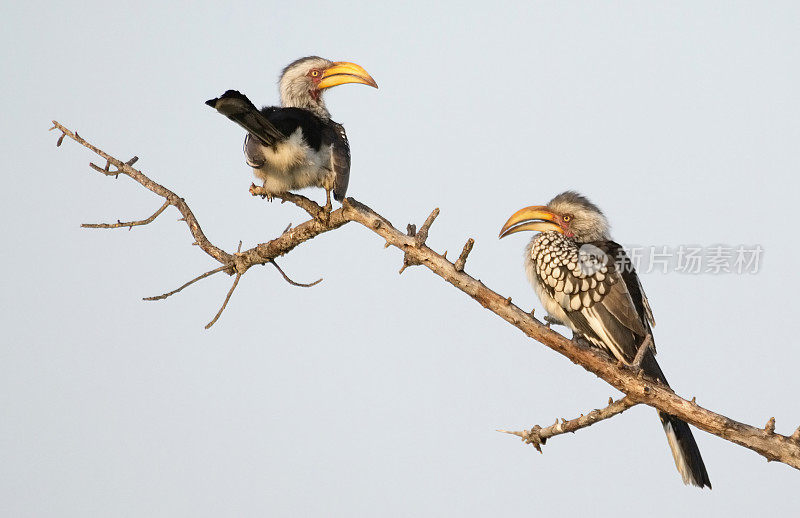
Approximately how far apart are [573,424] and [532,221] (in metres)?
2.15

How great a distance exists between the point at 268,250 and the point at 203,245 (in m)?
0.51

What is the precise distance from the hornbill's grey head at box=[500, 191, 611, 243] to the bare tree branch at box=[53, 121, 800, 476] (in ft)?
5.13

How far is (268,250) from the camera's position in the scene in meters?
5.49

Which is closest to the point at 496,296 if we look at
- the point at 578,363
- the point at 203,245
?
the point at 578,363

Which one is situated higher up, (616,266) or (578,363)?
(616,266)

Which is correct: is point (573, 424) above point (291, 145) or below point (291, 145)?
below

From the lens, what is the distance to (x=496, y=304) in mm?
4551

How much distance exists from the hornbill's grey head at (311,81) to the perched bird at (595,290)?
6.00 ft

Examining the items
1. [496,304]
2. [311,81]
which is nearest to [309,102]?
[311,81]

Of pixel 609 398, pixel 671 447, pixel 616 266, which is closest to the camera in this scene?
pixel 609 398

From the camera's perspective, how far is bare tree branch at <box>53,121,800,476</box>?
418 cm

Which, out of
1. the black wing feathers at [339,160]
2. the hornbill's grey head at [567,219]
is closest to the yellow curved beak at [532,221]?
the hornbill's grey head at [567,219]

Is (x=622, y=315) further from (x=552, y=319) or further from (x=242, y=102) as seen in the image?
(x=242, y=102)

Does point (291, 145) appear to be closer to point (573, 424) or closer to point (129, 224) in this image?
point (129, 224)
